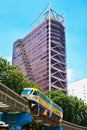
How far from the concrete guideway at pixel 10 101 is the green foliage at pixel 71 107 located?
1523 inches

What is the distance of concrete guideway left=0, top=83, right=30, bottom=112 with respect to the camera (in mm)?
26830

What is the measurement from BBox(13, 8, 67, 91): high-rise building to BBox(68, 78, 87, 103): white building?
2328 cm

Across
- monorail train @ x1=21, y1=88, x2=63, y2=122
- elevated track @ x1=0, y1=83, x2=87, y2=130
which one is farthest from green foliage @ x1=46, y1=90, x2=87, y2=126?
elevated track @ x1=0, y1=83, x2=87, y2=130

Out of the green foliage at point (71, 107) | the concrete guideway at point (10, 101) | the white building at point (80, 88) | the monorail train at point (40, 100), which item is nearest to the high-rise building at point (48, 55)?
the white building at point (80, 88)

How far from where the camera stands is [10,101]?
1104 inches

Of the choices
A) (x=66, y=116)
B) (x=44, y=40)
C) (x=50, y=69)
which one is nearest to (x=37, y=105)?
(x=66, y=116)

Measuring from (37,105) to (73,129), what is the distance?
21.9 m

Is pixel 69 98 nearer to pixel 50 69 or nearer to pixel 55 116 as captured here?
pixel 55 116

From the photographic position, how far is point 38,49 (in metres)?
158

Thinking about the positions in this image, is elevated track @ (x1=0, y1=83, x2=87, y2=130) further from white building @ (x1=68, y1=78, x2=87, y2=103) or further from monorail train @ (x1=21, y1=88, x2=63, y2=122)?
white building @ (x1=68, y1=78, x2=87, y2=103)

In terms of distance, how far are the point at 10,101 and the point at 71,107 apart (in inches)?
1720

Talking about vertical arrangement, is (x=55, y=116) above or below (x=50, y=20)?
below

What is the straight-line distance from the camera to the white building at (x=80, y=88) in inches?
6629

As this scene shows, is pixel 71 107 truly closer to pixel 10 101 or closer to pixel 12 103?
pixel 12 103
